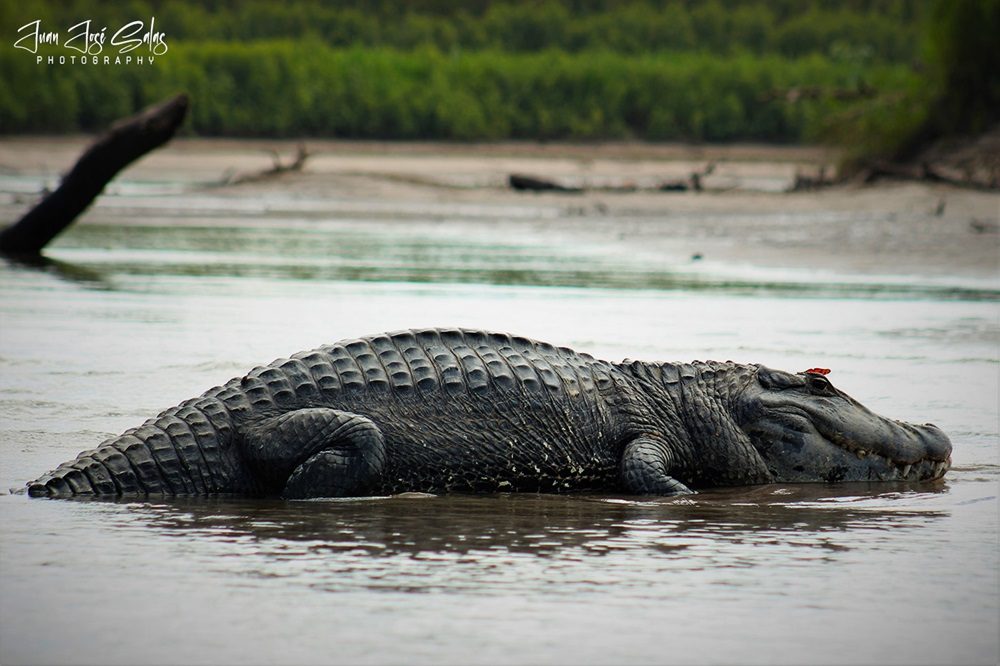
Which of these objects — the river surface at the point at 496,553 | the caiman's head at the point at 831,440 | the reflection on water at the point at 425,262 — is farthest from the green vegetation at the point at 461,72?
the caiman's head at the point at 831,440

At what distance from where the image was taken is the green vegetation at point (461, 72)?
54938 millimetres

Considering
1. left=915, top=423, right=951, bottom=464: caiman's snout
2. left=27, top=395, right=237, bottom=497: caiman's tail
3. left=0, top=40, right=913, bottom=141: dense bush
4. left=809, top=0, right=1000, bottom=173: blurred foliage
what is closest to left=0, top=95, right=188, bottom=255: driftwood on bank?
left=27, top=395, right=237, bottom=497: caiman's tail

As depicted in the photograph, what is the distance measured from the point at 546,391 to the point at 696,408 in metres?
0.71

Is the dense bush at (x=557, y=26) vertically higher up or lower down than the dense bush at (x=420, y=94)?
higher up

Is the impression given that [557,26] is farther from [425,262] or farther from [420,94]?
[425,262]

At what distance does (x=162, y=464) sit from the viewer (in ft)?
18.6

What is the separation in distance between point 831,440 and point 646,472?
0.90 meters

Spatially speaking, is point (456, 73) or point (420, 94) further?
point (456, 73)

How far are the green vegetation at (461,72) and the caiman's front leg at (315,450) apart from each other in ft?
114

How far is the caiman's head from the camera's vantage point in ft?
20.8

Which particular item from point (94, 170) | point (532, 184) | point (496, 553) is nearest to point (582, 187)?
point (532, 184)

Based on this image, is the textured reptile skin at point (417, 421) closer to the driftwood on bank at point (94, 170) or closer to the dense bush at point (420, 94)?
the driftwood on bank at point (94, 170)

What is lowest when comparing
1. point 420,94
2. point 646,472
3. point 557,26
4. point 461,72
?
point 646,472

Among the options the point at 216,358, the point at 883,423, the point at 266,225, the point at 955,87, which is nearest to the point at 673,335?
the point at 216,358
